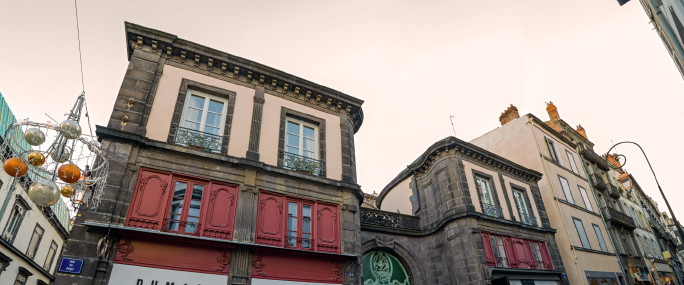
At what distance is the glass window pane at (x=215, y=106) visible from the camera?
1067 centimetres

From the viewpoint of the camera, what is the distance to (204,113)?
34.3 feet

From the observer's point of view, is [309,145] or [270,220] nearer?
[270,220]

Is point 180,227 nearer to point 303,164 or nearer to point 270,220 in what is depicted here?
point 270,220

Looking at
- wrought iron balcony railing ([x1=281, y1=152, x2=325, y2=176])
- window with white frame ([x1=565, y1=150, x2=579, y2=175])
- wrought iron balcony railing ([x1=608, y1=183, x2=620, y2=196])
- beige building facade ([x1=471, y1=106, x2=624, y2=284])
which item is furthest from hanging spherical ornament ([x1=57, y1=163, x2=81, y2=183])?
wrought iron balcony railing ([x1=608, y1=183, x2=620, y2=196])

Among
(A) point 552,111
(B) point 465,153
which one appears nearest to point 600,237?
(A) point 552,111

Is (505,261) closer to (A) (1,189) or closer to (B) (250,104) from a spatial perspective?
(B) (250,104)

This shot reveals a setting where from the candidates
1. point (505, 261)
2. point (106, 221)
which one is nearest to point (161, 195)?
point (106, 221)

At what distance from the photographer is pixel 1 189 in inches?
553

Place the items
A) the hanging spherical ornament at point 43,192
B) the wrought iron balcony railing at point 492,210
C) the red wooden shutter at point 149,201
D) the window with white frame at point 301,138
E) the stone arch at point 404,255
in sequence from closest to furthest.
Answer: the hanging spherical ornament at point 43,192 < the red wooden shutter at point 149,201 < the window with white frame at point 301,138 < the stone arch at point 404,255 < the wrought iron balcony railing at point 492,210

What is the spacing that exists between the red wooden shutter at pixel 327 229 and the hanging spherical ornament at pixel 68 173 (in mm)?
6144

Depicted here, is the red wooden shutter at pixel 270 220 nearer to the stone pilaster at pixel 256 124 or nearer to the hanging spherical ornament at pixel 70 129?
the stone pilaster at pixel 256 124

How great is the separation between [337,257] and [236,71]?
640 centimetres

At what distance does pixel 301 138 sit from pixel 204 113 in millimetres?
3057

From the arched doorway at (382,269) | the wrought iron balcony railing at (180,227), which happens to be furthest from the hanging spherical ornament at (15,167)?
the arched doorway at (382,269)
